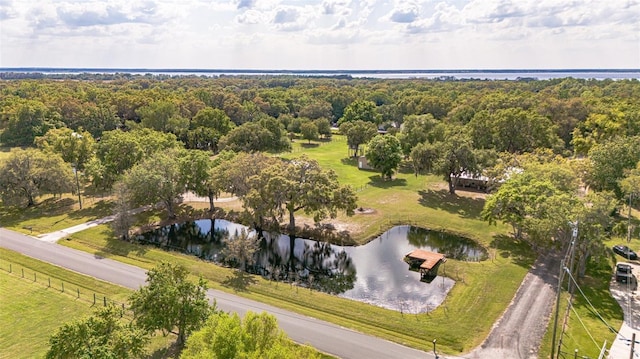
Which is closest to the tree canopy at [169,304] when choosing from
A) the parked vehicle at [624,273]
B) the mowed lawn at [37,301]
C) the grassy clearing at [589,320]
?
the mowed lawn at [37,301]

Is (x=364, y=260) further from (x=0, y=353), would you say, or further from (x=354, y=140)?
(x=354, y=140)

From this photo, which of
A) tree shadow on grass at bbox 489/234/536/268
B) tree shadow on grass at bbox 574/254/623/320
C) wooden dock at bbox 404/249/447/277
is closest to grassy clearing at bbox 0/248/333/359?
wooden dock at bbox 404/249/447/277

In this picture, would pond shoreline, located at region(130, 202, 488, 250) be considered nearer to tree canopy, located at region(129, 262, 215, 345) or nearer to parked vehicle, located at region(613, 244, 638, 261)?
parked vehicle, located at region(613, 244, 638, 261)

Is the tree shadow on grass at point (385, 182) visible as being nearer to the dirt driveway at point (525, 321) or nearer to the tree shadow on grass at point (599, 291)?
the dirt driveway at point (525, 321)

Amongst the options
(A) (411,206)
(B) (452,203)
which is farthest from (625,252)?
(A) (411,206)

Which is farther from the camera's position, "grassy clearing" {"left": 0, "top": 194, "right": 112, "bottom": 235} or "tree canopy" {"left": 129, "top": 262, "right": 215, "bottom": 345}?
"grassy clearing" {"left": 0, "top": 194, "right": 112, "bottom": 235}

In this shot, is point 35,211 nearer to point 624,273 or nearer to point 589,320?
point 589,320
